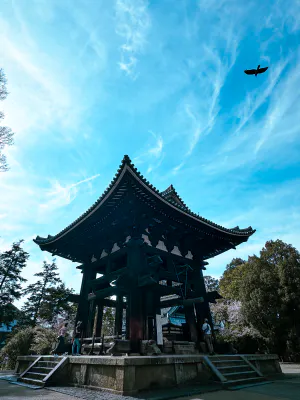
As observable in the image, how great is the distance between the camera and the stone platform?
6.01m

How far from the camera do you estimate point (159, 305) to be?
10117mm

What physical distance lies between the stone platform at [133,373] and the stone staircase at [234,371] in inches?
14.3

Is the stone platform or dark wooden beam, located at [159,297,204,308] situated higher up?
dark wooden beam, located at [159,297,204,308]

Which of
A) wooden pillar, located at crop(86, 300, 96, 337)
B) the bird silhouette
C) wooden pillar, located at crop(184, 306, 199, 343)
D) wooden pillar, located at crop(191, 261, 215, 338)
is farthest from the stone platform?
the bird silhouette

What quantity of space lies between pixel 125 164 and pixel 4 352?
70.7 feet

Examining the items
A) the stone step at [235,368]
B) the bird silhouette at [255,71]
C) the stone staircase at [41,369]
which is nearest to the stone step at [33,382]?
the stone staircase at [41,369]

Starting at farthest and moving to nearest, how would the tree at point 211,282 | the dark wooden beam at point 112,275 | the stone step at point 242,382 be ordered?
the tree at point 211,282, the dark wooden beam at point 112,275, the stone step at point 242,382

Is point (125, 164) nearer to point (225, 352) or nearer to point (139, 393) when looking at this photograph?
point (139, 393)

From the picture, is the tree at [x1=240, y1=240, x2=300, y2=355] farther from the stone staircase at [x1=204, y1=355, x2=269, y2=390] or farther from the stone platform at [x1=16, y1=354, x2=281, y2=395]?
the stone platform at [x1=16, y1=354, x2=281, y2=395]

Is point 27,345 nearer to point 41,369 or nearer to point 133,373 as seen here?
point 41,369

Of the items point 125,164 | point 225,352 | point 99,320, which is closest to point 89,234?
point 99,320

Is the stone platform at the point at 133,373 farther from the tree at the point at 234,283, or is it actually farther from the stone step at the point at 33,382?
the tree at the point at 234,283

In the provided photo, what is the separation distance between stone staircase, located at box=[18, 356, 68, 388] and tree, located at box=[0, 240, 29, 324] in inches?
1058

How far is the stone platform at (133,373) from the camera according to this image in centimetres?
601
